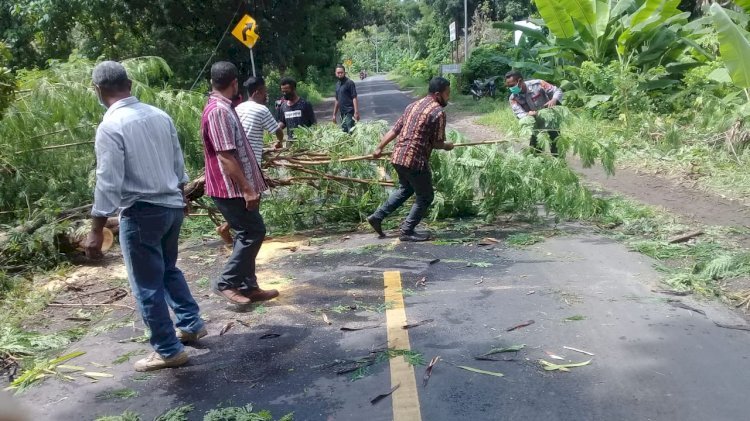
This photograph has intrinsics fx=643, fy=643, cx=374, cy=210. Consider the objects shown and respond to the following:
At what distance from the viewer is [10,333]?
4.79 metres

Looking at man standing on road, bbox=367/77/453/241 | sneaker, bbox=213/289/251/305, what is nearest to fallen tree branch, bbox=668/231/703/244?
man standing on road, bbox=367/77/453/241

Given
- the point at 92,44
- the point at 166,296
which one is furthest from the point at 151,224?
the point at 92,44

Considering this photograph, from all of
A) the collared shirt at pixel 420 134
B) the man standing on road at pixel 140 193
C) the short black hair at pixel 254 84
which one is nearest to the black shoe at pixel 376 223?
the collared shirt at pixel 420 134

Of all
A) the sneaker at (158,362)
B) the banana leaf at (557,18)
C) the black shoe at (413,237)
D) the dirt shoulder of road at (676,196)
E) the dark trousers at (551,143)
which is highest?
the banana leaf at (557,18)

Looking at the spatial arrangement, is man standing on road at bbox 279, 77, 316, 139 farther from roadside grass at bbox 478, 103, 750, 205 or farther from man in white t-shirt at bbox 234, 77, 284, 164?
man in white t-shirt at bbox 234, 77, 284, 164

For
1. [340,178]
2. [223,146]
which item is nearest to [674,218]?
[340,178]

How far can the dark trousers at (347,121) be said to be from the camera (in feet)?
37.5

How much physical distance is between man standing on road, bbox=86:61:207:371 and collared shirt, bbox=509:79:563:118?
20.4ft

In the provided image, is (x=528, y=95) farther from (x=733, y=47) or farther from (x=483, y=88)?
(x=483, y=88)

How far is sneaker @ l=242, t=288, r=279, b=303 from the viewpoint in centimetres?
521

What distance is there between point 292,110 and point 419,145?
12.6 ft

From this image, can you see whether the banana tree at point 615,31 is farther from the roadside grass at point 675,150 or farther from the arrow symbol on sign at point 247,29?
the arrow symbol on sign at point 247,29

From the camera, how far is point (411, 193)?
7.06 m

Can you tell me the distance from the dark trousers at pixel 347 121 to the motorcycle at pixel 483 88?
49.3ft
